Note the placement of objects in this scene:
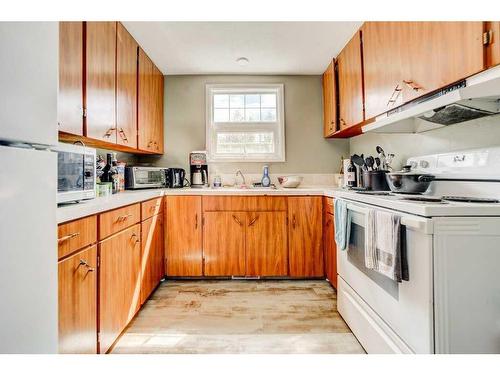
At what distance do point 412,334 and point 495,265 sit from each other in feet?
1.34

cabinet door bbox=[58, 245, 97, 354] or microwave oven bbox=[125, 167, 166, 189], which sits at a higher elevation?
microwave oven bbox=[125, 167, 166, 189]

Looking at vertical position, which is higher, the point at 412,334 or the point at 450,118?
the point at 450,118

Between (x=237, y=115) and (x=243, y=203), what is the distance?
1227mm

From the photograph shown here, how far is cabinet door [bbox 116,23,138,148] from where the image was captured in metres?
2.05

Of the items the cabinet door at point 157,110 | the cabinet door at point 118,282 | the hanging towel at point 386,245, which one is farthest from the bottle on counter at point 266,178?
the hanging towel at point 386,245

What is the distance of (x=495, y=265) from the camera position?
981 mm

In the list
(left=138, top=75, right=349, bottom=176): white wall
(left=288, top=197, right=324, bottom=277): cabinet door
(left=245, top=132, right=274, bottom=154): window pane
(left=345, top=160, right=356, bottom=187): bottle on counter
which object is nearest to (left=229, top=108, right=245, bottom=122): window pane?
(left=245, top=132, right=274, bottom=154): window pane

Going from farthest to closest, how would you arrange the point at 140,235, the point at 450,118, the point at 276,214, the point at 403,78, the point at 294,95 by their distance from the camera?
the point at 294,95, the point at 276,214, the point at 140,235, the point at 403,78, the point at 450,118

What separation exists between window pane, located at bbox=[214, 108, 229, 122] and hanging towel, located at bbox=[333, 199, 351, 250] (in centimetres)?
190

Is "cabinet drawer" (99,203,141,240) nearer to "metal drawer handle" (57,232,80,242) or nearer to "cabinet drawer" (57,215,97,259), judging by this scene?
"cabinet drawer" (57,215,97,259)

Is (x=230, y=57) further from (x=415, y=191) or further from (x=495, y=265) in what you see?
(x=495, y=265)

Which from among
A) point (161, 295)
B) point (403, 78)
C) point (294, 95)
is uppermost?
point (294, 95)
